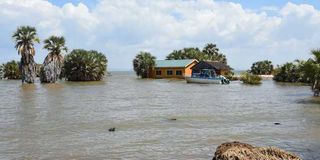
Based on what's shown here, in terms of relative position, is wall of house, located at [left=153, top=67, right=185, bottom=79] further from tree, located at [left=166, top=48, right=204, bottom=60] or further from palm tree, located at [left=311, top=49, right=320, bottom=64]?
palm tree, located at [left=311, top=49, right=320, bottom=64]

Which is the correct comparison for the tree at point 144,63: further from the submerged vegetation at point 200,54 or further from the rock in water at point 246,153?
the rock in water at point 246,153

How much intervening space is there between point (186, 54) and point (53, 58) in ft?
120

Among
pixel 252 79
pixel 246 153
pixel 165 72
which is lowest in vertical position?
pixel 246 153

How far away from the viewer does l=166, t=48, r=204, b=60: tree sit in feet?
297

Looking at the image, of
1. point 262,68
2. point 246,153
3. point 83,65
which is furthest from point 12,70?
point 246,153

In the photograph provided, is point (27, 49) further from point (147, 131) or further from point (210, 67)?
point (147, 131)

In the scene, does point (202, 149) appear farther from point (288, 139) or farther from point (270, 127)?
point (270, 127)

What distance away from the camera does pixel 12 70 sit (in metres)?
84.5

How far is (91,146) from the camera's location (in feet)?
50.0

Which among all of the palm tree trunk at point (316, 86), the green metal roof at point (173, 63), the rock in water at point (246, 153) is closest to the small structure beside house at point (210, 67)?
the green metal roof at point (173, 63)

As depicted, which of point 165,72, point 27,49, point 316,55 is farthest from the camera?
point 165,72

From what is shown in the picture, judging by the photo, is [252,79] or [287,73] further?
[287,73]

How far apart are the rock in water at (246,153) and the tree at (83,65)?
62.7 metres

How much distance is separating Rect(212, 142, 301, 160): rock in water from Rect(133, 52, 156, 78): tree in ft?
254
